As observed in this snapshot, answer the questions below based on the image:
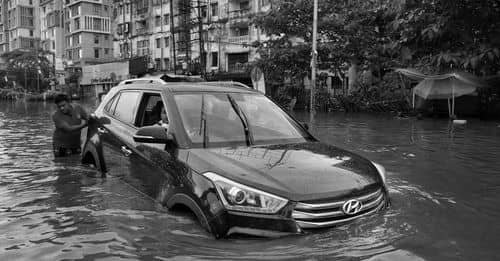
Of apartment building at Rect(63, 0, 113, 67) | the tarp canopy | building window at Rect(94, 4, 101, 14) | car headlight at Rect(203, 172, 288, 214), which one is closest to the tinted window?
car headlight at Rect(203, 172, 288, 214)

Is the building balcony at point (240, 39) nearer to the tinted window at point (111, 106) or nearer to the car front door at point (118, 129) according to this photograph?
the tinted window at point (111, 106)

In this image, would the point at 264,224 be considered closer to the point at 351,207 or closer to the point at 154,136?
the point at 351,207

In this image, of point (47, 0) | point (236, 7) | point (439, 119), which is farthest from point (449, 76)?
point (47, 0)

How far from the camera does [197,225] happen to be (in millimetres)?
4000

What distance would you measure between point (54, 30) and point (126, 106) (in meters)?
92.5

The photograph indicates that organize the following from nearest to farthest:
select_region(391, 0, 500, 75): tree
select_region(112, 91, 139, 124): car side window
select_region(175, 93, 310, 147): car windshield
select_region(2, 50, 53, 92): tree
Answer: select_region(175, 93, 310, 147): car windshield < select_region(112, 91, 139, 124): car side window < select_region(391, 0, 500, 75): tree < select_region(2, 50, 53, 92): tree

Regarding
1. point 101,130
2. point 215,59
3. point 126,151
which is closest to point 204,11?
point 215,59

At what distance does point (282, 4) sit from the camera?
27.4 m

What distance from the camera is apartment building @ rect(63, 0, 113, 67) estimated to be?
258ft

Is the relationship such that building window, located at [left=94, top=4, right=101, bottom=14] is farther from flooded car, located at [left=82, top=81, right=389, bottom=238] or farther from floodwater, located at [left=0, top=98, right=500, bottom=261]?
flooded car, located at [left=82, top=81, right=389, bottom=238]

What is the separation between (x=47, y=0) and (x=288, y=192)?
100 m

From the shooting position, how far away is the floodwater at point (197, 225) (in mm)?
3564

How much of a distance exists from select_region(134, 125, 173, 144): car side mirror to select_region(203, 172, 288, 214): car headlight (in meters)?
0.98

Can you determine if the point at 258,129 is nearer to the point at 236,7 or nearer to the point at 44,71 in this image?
the point at 236,7
